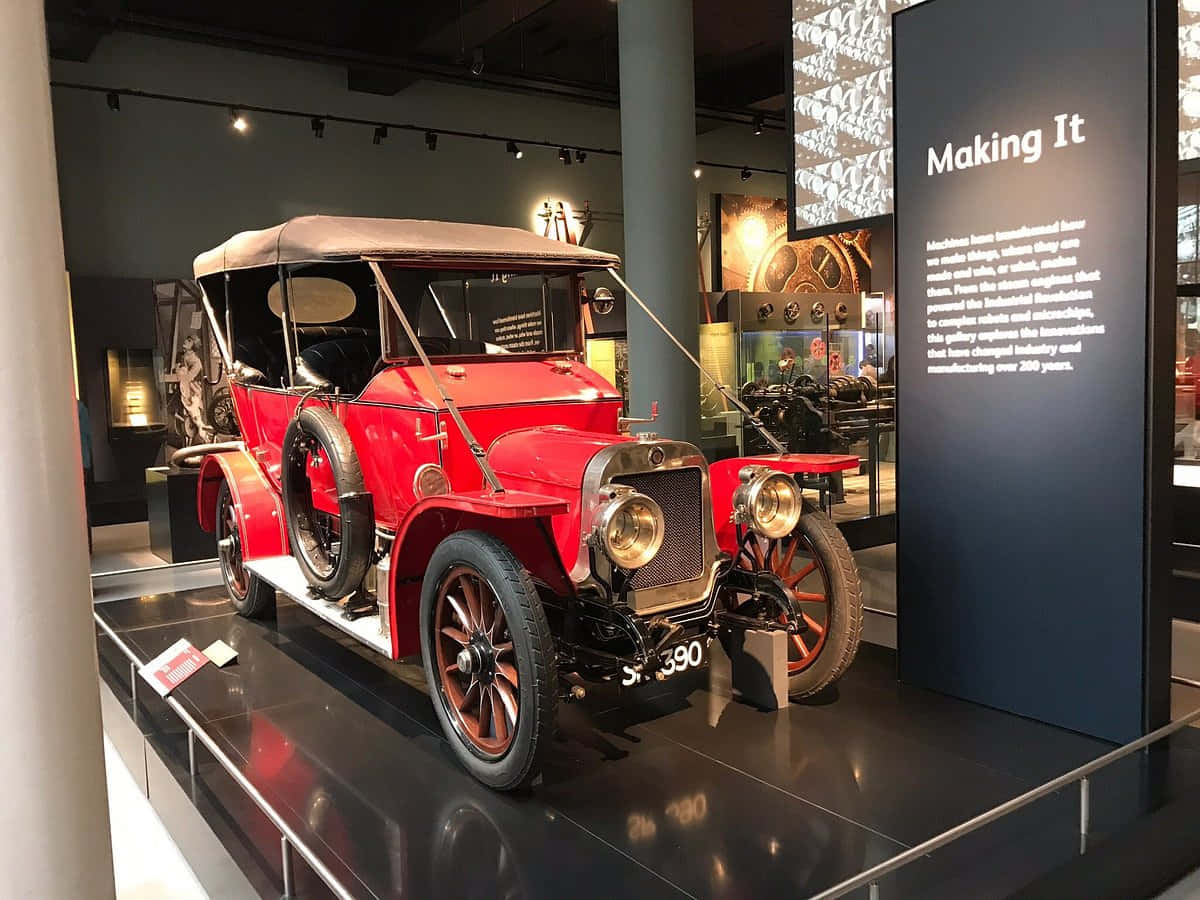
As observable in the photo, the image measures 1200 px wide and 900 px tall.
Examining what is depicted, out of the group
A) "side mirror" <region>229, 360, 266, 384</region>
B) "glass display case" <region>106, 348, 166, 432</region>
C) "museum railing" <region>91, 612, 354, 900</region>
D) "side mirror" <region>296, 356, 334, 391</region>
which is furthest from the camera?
"glass display case" <region>106, 348, 166, 432</region>

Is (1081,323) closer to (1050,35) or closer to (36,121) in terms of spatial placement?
(1050,35)

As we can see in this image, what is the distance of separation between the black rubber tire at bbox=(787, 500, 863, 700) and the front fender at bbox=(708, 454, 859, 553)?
173 millimetres

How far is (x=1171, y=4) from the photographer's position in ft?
9.65

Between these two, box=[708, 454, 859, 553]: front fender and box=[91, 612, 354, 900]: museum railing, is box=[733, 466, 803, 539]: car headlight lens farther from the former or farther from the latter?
box=[91, 612, 354, 900]: museum railing

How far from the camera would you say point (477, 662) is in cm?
303

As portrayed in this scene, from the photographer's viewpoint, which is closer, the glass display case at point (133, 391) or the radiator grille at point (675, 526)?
the radiator grille at point (675, 526)

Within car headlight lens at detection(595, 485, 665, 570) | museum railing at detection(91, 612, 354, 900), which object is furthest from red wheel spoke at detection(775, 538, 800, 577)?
museum railing at detection(91, 612, 354, 900)

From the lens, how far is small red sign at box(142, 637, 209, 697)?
3520 millimetres

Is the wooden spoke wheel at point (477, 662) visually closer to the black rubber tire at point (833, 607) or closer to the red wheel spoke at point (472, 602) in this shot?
the red wheel spoke at point (472, 602)

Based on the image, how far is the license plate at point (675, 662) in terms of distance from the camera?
2914mm

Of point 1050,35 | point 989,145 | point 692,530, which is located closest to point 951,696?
point 692,530

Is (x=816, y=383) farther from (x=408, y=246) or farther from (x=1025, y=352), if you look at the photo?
(x=408, y=246)

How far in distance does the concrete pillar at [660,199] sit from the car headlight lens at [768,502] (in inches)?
126

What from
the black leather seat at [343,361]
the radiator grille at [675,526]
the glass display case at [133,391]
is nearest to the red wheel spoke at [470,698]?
the radiator grille at [675,526]
